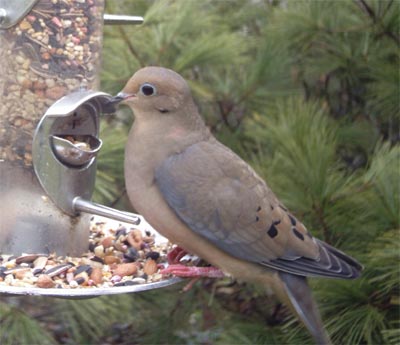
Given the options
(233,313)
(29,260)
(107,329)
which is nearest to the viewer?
(29,260)

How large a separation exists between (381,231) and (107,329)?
130 cm

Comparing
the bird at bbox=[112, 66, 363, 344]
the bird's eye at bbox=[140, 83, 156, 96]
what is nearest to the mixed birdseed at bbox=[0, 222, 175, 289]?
the bird at bbox=[112, 66, 363, 344]

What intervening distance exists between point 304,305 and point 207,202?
0.35 meters

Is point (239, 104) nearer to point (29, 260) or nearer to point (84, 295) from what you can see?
point (29, 260)

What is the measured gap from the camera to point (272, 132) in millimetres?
2904

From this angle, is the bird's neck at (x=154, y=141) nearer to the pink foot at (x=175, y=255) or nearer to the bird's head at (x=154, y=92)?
the bird's head at (x=154, y=92)

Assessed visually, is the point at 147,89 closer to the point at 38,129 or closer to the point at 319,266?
the point at 38,129

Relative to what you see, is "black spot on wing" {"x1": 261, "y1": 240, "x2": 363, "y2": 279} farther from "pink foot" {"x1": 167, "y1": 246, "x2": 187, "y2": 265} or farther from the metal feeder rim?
the metal feeder rim

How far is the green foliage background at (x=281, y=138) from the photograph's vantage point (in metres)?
2.68

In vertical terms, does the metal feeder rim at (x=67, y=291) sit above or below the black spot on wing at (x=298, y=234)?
above

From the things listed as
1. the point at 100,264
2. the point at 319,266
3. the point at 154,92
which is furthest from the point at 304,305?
the point at 154,92

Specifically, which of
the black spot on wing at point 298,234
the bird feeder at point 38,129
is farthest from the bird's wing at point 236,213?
the bird feeder at point 38,129

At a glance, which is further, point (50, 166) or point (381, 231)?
point (381, 231)

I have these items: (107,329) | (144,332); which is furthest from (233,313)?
(107,329)
